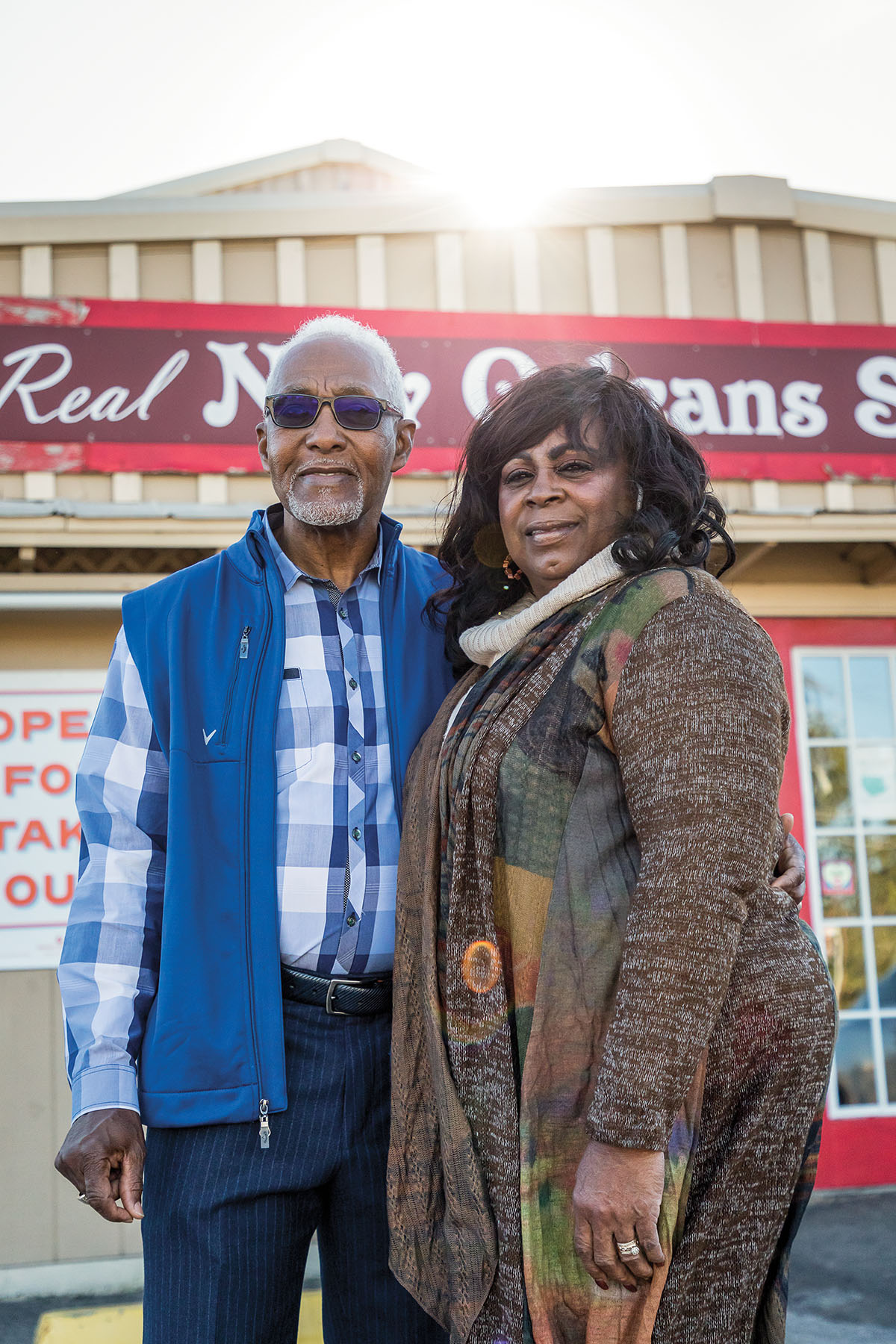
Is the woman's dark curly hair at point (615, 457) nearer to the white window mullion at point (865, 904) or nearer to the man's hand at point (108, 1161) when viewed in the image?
the man's hand at point (108, 1161)

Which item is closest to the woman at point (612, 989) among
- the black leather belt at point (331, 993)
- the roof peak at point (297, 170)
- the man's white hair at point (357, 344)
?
the black leather belt at point (331, 993)

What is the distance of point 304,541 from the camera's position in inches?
89.0

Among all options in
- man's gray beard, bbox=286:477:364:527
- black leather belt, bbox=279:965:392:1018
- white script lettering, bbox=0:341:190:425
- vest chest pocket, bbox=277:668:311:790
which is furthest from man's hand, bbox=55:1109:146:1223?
white script lettering, bbox=0:341:190:425

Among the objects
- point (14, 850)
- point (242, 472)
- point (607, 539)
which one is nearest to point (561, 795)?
point (607, 539)

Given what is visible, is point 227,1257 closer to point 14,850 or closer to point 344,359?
point 344,359

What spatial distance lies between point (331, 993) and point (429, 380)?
118 inches

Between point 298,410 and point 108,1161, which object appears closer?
point 108,1161

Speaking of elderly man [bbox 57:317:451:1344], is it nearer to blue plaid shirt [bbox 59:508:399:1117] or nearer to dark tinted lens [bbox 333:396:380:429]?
blue plaid shirt [bbox 59:508:399:1117]

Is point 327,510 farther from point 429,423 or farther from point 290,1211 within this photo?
point 429,423

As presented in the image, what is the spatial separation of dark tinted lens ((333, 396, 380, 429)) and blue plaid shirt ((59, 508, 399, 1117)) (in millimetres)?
497

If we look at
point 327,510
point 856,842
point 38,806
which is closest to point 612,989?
point 327,510

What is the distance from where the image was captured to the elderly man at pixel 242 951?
1.83m

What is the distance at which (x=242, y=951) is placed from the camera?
1.87 metres

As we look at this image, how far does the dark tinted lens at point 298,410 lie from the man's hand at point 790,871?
1.20 m
